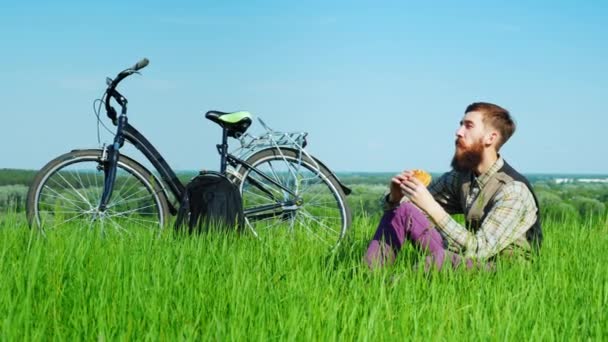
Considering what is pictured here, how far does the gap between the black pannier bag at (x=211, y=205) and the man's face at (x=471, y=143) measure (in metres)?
1.94

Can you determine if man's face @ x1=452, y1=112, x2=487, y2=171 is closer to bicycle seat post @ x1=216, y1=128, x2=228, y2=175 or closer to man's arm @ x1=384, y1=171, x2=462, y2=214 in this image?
man's arm @ x1=384, y1=171, x2=462, y2=214

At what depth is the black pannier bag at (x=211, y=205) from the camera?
5883 mm

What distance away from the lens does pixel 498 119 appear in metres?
4.65

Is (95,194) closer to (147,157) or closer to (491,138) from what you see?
(147,157)

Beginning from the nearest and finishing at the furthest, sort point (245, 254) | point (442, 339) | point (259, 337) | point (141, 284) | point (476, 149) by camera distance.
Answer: point (259, 337) < point (442, 339) < point (141, 284) < point (476, 149) < point (245, 254)

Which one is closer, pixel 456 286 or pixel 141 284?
pixel 141 284

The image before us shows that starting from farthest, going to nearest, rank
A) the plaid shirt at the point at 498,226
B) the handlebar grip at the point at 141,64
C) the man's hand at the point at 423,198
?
the handlebar grip at the point at 141,64, the plaid shirt at the point at 498,226, the man's hand at the point at 423,198

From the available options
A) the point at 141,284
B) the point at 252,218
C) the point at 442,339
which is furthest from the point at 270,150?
the point at 442,339

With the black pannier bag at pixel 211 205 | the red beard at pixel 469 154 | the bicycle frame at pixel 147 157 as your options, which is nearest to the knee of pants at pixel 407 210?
the red beard at pixel 469 154

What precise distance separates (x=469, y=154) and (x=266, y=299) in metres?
1.78

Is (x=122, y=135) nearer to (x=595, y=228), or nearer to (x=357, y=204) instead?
(x=357, y=204)

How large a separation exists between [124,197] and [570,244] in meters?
3.57

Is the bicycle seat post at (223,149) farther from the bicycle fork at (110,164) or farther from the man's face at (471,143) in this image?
the man's face at (471,143)

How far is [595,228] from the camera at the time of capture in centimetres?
691
